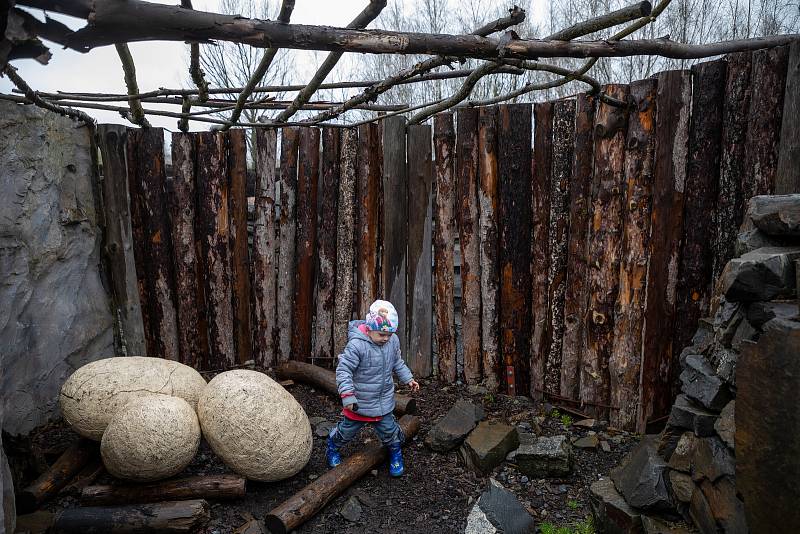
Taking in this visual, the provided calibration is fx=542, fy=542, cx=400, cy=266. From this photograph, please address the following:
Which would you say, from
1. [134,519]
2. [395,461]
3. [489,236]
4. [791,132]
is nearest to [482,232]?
[489,236]

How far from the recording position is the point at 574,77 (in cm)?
353

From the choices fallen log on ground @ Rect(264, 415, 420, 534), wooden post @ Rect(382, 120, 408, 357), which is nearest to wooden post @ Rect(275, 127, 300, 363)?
wooden post @ Rect(382, 120, 408, 357)

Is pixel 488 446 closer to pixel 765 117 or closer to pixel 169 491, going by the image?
pixel 169 491

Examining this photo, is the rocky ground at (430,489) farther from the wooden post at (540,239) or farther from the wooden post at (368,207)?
the wooden post at (368,207)

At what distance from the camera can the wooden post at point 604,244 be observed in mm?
4016

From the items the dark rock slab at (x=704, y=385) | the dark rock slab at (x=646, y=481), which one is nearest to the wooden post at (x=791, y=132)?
the dark rock slab at (x=704, y=385)

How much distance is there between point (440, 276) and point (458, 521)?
216 centimetres

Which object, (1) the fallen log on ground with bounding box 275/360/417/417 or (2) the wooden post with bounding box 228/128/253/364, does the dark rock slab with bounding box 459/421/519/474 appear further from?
(2) the wooden post with bounding box 228/128/253/364

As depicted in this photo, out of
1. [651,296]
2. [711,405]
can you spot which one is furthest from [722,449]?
[651,296]

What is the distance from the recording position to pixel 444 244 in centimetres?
488

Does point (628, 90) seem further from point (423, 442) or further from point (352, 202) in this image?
point (423, 442)

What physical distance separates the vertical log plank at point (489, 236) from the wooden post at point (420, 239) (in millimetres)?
535

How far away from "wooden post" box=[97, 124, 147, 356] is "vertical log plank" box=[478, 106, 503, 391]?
3.29 m

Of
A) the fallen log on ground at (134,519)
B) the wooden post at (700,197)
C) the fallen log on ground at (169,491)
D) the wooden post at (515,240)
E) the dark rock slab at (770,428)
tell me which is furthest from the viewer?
the wooden post at (515,240)
